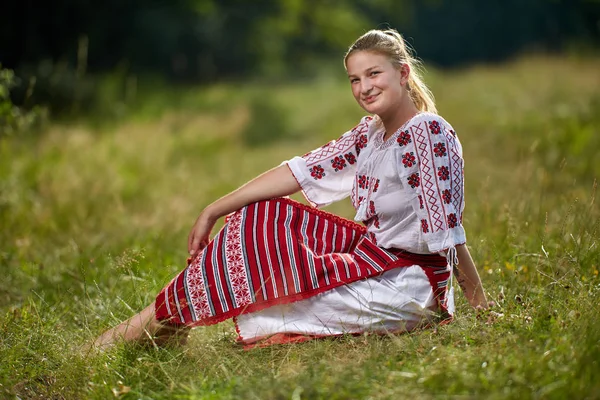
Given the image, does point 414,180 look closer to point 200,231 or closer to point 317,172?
point 317,172

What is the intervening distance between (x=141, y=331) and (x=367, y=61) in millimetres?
1313

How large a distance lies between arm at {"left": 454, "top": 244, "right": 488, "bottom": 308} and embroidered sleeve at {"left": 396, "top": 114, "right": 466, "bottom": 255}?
0.26 feet

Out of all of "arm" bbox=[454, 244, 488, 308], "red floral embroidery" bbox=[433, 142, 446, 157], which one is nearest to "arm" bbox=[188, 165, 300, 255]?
"red floral embroidery" bbox=[433, 142, 446, 157]

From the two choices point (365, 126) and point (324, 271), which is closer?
point (324, 271)

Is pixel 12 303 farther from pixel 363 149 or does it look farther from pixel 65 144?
pixel 65 144

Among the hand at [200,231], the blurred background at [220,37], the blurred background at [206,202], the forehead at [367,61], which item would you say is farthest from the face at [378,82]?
the blurred background at [220,37]

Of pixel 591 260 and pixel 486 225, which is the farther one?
pixel 486 225

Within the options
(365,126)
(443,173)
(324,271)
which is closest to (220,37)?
(365,126)

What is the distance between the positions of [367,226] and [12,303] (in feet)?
6.03

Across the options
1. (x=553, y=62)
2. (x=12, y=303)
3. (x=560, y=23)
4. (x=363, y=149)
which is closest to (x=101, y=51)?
(x=553, y=62)

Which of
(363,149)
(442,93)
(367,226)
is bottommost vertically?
(442,93)

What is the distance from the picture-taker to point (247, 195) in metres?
2.72

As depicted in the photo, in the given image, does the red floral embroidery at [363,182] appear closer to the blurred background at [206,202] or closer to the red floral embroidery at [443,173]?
the red floral embroidery at [443,173]

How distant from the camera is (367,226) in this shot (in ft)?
9.01
